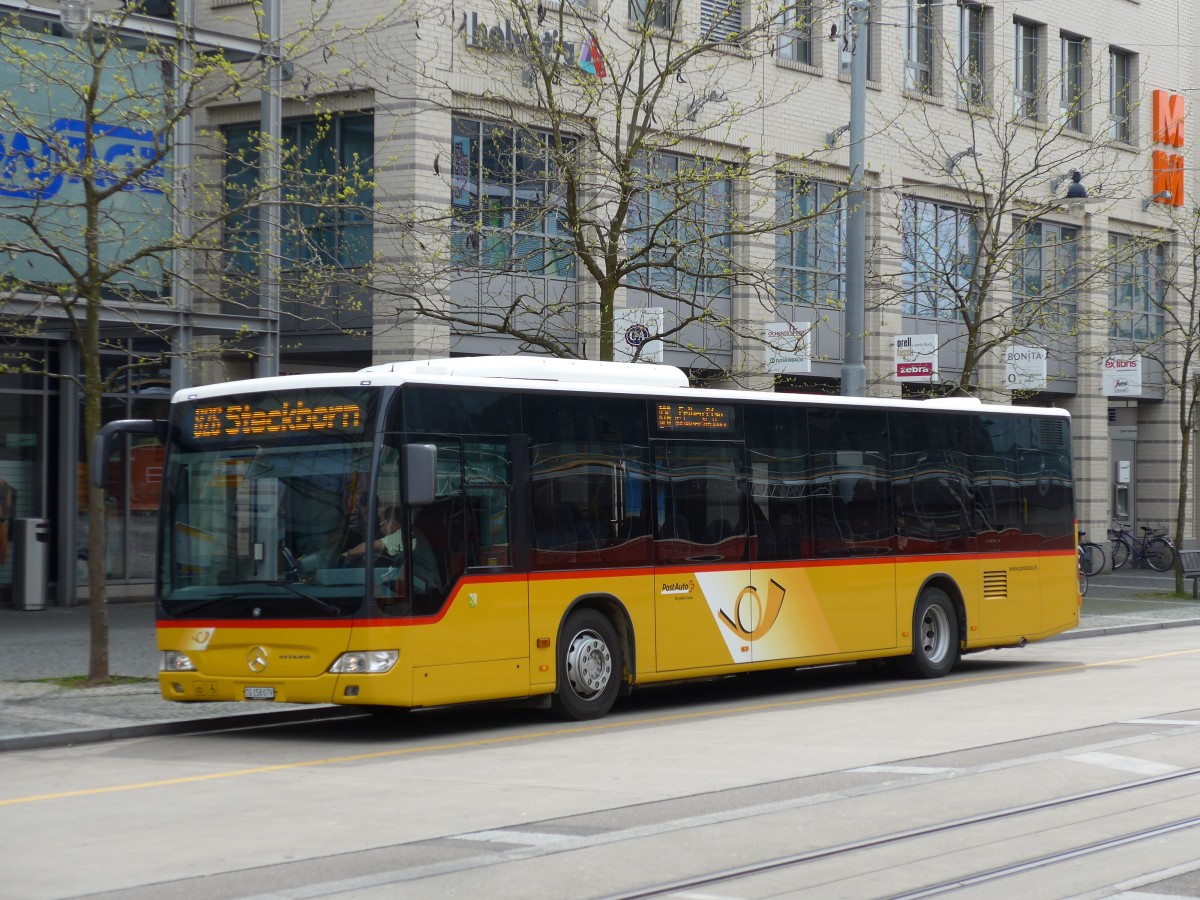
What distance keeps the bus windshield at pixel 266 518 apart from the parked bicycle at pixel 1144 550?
29.9 meters

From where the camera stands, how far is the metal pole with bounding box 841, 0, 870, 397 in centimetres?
2155

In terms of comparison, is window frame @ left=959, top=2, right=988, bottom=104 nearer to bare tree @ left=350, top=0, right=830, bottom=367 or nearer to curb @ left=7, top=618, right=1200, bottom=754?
bare tree @ left=350, top=0, right=830, bottom=367

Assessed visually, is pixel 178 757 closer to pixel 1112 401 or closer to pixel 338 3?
pixel 338 3

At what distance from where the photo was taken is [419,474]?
12484 mm

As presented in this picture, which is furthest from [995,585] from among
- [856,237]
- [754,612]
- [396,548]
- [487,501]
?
[396,548]

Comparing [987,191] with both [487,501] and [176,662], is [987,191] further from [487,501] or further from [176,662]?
[176,662]

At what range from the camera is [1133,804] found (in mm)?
9586

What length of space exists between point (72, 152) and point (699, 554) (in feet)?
31.0

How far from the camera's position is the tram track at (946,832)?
731 centimetres

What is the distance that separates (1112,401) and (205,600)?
3387 cm

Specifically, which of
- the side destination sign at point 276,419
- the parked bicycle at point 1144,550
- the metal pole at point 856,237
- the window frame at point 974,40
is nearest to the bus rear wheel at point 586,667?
the side destination sign at point 276,419

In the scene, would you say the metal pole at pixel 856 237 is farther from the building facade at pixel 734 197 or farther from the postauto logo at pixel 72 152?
the postauto logo at pixel 72 152

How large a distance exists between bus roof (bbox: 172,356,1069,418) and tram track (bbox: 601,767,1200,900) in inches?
225

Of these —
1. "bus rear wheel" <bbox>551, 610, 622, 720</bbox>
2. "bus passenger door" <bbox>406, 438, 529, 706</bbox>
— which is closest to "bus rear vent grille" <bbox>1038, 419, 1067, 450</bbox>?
"bus rear wheel" <bbox>551, 610, 622, 720</bbox>
